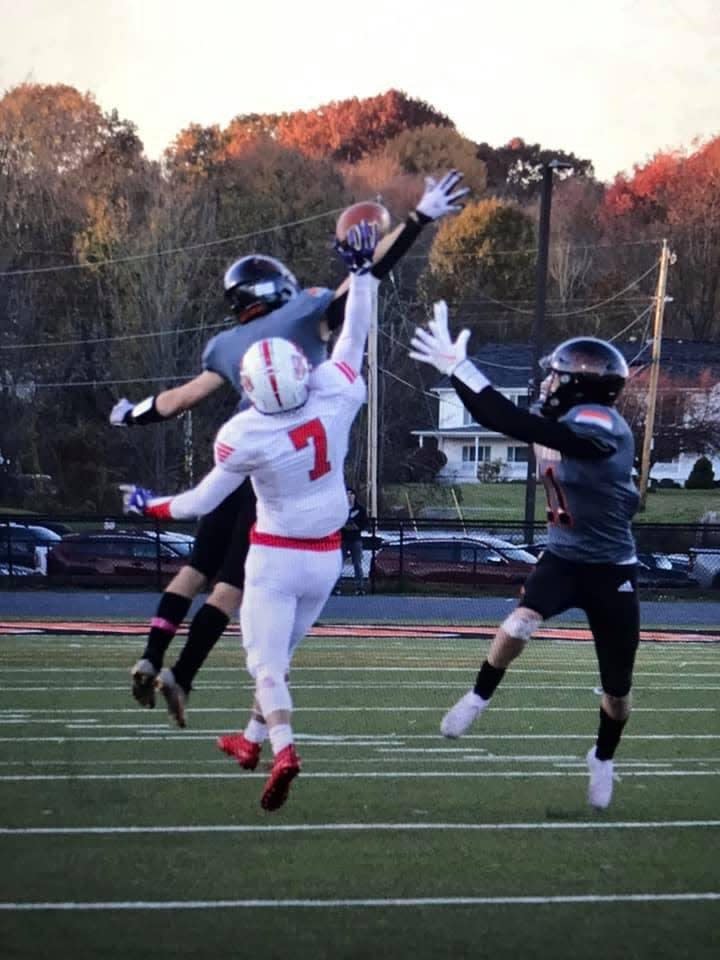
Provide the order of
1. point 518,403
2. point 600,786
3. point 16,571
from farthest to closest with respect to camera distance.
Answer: point 518,403, point 16,571, point 600,786

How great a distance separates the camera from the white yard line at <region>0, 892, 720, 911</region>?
591 cm

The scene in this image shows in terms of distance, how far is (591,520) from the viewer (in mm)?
7629

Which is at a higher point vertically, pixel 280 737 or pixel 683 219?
pixel 683 219

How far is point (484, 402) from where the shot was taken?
717cm

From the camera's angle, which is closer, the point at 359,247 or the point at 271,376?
the point at 271,376

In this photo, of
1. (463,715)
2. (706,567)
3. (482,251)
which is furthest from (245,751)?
(482,251)

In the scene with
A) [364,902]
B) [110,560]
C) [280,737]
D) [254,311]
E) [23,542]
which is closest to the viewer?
[364,902]

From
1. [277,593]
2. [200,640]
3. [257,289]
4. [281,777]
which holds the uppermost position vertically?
[257,289]

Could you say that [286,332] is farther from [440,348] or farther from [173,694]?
[173,694]

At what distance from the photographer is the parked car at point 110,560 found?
2612 centimetres

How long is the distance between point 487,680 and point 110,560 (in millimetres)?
18810

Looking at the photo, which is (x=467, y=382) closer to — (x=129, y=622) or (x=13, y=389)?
(x=129, y=622)

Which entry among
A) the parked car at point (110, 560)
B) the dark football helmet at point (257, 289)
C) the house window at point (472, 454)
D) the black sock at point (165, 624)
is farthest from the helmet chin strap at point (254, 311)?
the house window at point (472, 454)

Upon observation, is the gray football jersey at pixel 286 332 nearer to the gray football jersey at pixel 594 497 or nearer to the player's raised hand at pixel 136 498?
the player's raised hand at pixel 136 498
